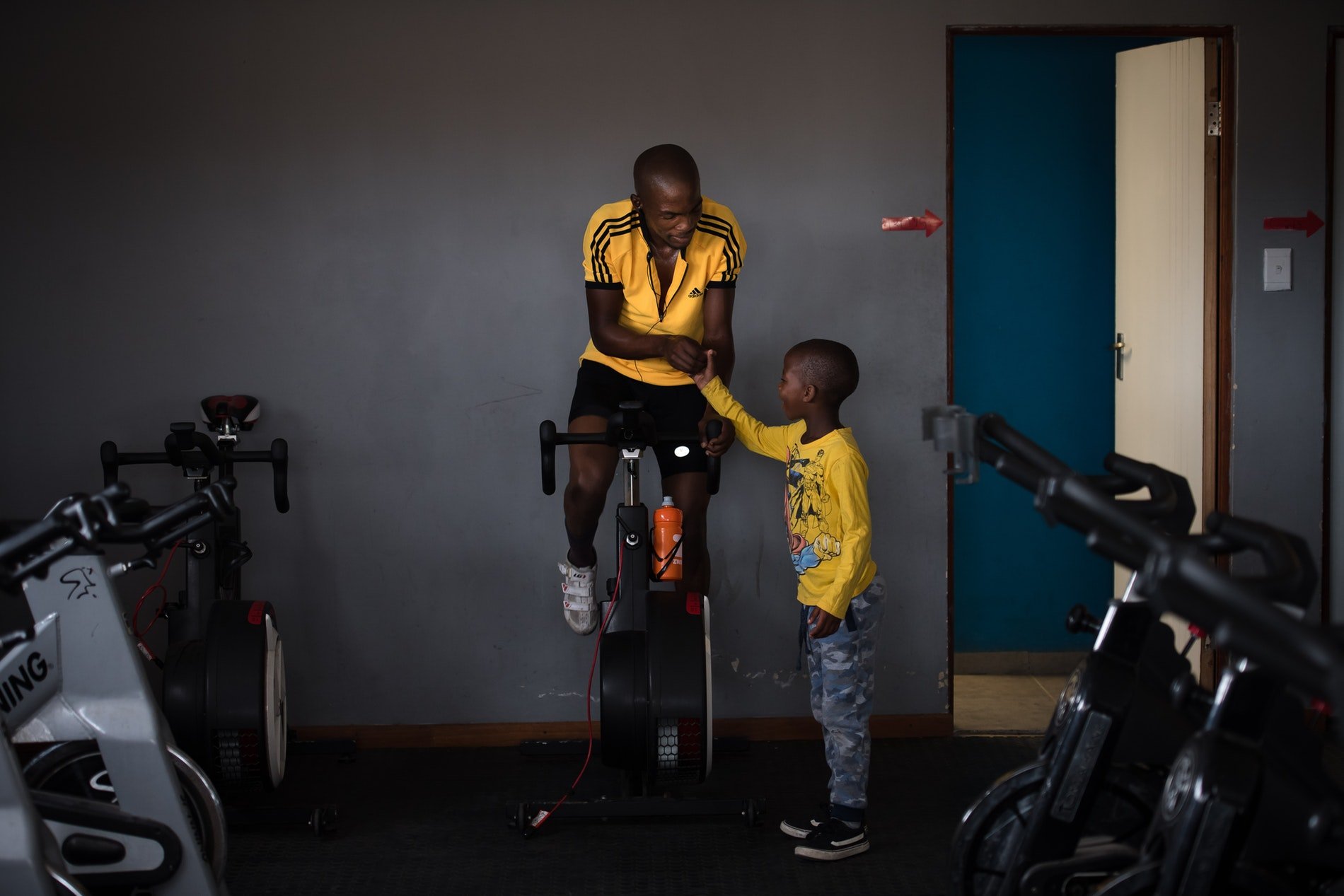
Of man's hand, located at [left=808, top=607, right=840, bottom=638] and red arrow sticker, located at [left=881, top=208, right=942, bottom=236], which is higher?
red arrow sticker, located at [left=881, top=208, right=942, bottom=236]

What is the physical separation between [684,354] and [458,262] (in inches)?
40.5

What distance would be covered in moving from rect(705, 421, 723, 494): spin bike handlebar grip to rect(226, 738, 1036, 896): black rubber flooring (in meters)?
0.91

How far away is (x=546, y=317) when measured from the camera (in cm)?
366

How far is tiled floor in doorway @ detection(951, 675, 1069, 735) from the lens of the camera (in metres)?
3.88

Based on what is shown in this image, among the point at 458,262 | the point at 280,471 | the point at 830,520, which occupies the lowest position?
the point at 830,520

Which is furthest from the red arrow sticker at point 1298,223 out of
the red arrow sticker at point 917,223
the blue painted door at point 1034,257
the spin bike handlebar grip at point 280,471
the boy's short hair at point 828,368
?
the spin bike handlebar grip at point 280,471

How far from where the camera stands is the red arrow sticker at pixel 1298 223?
12.0 feet

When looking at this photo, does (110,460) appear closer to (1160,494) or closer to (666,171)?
(666,171)

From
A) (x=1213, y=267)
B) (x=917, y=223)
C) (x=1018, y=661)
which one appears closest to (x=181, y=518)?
(x=917, y=223)

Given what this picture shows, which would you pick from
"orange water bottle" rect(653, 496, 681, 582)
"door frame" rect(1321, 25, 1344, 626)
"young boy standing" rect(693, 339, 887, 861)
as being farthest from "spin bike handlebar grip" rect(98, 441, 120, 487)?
"door frame" rect(1321, 25, 1344, 626)

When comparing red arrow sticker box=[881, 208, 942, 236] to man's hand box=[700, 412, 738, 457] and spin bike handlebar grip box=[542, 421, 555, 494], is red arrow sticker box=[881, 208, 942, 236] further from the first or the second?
spin bike handlebar grip box=[542, 421, 555, 494]

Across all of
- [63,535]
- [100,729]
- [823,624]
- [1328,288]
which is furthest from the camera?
[1328,288]

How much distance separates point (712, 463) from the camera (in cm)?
302

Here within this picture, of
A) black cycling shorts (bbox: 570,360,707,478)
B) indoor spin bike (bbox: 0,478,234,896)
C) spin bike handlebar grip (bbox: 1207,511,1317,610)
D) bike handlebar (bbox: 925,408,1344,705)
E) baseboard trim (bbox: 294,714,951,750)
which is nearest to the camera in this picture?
bike handlebar (bbox: 925,408,1344,705)
